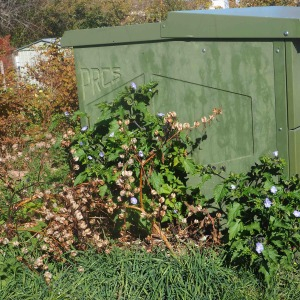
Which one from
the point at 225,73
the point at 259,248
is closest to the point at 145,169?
the point at 225,73

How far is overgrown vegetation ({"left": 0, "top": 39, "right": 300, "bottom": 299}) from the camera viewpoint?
12.6 feet

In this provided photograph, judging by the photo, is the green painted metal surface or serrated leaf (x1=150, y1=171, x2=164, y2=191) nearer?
the green painted metal surface

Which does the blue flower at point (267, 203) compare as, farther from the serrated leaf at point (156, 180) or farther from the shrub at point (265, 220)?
the serrated leaf at point (156, 180)

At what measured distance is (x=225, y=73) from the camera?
446 cm

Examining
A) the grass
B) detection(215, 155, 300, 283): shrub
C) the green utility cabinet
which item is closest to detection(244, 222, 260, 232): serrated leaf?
detection(215, 155, 300, 283): shrub

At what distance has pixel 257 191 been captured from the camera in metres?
3.96

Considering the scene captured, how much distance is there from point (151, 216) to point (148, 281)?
51 centimetres

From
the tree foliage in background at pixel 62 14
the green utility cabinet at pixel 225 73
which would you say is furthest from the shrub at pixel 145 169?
the tree foliage in background at pixel 62 14

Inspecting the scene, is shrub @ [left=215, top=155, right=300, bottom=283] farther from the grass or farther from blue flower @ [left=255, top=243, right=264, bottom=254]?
the grass

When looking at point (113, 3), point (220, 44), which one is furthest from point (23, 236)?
point (113, 3)

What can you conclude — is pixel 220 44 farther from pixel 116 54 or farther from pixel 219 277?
pixel 219 277

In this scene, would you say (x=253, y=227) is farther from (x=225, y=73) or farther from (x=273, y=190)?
(x=225, y=73)

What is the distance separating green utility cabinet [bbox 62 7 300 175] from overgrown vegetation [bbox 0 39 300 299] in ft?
0.40

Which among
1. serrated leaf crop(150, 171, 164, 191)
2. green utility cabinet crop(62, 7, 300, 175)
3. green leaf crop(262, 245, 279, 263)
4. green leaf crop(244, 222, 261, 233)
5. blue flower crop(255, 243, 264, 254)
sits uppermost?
green utility cabinet crop(62, 7, 300, 175)
